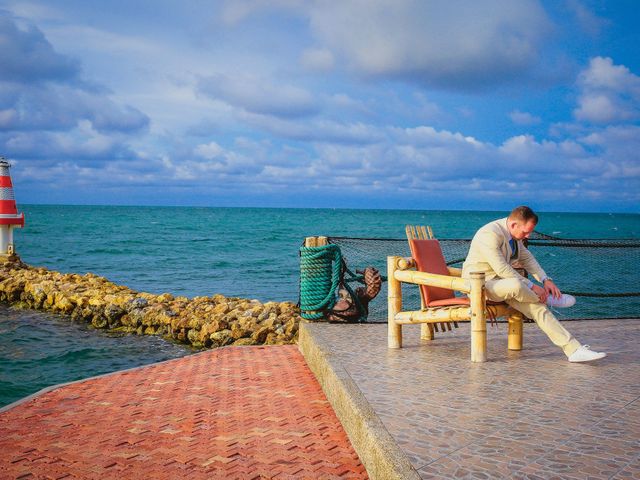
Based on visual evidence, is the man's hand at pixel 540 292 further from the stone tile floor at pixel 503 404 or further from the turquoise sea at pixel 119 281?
the turquoise sea at pixel 119 281

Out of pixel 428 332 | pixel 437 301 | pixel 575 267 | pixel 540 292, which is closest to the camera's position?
pixel 540 292

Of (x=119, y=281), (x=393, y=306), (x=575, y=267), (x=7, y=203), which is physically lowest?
(x=119, y=281)

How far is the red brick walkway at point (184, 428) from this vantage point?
374 cm

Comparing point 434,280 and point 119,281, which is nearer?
point 434,280

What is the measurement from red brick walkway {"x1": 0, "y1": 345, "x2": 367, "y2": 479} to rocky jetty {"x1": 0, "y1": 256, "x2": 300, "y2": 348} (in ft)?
11.7

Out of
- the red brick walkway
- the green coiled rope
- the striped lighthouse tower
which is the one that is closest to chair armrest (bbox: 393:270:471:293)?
the red brick walkway

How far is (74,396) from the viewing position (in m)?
5.58

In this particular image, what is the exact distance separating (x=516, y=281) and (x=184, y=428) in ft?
9.39

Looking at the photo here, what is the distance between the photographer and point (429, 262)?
6168mm

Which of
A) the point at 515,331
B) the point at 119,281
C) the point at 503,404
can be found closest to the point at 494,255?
the point at 515,331

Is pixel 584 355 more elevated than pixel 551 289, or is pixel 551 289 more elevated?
pixel 551 289

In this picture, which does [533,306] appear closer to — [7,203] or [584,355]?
[584,355]

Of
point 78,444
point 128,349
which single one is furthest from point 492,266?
point 128,349

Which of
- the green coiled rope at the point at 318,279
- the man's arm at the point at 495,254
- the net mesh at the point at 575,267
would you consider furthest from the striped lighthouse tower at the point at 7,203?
the man's arm at the point at 495,254
